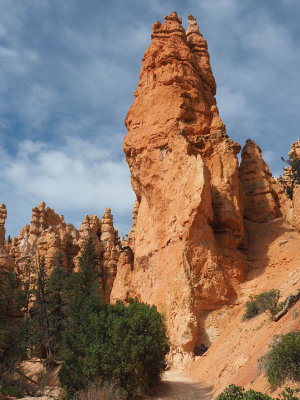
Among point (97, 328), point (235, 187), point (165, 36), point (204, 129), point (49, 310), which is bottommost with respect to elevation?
point (97, 328)

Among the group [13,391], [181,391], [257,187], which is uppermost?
[257,187]

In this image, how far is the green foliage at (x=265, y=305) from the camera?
51.5 ft

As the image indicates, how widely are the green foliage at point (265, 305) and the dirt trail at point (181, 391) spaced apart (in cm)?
399

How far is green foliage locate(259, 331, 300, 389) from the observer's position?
10117 mm

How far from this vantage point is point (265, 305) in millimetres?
17672

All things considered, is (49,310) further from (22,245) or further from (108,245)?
(22,245)

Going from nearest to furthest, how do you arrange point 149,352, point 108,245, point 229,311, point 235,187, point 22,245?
point 149,352 < point 229,311 < point 235,187 < point 108,245 < point 22,245

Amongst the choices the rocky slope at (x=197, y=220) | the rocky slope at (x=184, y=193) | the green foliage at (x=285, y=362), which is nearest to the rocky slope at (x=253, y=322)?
the rocky slope at (x=197, y=220)


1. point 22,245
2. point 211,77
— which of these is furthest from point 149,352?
point 22,245

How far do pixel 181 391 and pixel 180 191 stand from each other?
13195 millimetres

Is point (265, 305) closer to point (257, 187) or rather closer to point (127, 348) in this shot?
point (127, 348)

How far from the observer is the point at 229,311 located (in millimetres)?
22969

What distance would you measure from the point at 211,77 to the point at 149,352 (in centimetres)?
2639

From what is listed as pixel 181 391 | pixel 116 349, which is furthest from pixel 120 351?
pixel 181 391
